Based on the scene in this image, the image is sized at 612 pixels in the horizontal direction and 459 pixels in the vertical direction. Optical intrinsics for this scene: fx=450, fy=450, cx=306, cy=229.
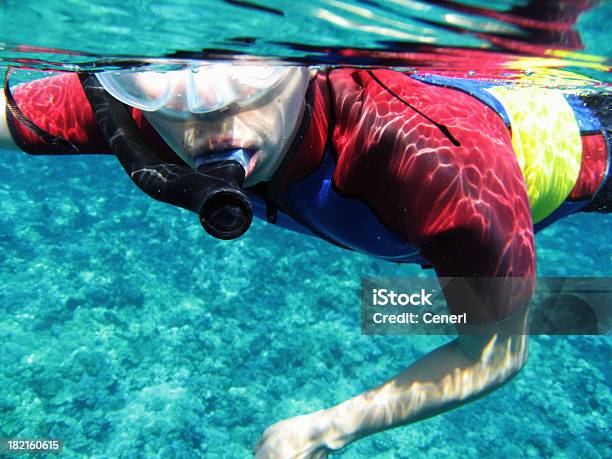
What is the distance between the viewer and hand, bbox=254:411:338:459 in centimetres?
191

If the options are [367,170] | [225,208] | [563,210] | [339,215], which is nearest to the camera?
[225,208]

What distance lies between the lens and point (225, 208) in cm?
135

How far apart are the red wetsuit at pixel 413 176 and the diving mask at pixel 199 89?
0.18 meters

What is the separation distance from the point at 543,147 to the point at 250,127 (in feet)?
5.08

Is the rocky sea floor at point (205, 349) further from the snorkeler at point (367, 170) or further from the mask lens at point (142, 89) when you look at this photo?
the mask lens at point (142, 89)

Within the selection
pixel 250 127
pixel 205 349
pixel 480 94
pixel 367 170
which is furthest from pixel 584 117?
pixel 205 349

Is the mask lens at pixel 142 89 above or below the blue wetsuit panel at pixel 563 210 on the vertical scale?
above

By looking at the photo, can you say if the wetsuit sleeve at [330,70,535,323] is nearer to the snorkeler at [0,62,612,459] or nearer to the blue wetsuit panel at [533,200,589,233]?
the snorkeler at [0,62,612,459]

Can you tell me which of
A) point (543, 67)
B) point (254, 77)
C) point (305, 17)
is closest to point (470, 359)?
point (254, 77)

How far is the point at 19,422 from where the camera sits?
14.3 ft

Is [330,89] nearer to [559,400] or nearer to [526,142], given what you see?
[526,142]

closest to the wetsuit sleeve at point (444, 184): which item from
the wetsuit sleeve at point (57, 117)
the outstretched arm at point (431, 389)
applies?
the outstretched arm at point (431, 389)

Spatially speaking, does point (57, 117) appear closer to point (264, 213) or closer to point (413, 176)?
point (264, 213)

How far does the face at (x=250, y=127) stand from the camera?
5.11 ft
